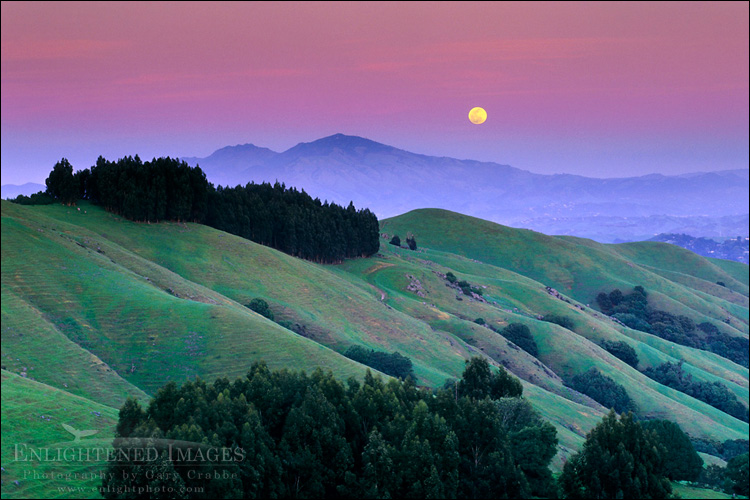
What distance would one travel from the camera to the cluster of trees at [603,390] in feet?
364

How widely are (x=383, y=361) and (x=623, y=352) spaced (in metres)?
80.6

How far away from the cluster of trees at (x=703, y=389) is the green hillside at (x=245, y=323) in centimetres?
420

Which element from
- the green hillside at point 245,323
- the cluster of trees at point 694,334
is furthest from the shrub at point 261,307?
the cluster of trees at point 694,334

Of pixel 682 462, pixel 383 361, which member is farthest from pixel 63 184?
pixel 682 462

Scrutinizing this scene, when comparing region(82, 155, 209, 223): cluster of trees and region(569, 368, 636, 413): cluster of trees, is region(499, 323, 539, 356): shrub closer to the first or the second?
region(569, 368, 636, 413): cluster of trees

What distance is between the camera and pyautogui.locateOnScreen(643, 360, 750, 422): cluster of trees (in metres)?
130

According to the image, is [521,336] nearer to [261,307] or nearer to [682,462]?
[261,307]

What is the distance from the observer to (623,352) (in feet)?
464

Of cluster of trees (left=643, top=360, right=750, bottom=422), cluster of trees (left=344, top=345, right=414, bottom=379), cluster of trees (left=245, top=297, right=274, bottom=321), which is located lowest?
cluster of trees (left=643, top=360, right=750, bottom=422)

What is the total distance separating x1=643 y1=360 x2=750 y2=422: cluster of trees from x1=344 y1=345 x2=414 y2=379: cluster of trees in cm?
7751

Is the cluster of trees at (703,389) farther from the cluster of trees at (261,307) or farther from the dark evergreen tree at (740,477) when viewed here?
the cluster of trees at (261,307)

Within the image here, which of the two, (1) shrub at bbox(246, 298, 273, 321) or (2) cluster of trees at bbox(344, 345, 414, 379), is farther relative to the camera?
(1) shrub at bbox(246, 298, 273, 321)

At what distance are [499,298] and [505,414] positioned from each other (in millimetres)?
115516

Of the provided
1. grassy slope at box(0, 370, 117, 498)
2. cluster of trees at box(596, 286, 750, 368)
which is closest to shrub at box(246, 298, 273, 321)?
grassy slope at box(0, 370, 117, 498)
